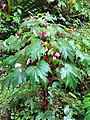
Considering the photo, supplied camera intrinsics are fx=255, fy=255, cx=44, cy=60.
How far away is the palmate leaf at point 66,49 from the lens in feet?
5.78

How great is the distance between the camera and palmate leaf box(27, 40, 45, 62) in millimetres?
1684

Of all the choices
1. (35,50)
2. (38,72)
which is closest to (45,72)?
(38,72)

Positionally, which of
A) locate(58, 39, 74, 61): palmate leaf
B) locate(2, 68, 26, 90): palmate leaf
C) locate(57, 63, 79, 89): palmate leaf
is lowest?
locate(57, 63, 79, 89): palmate leaf

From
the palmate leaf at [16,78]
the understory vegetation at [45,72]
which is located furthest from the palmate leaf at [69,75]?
the palmate leaf at [16,78]

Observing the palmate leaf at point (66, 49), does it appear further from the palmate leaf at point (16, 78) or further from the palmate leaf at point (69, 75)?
the palmate leaf at point (16, 78)

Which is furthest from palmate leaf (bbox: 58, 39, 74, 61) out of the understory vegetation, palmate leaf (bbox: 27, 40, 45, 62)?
palmate leaf (bbox: 27, 40, 45, 62)

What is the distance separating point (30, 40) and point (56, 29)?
22 cm

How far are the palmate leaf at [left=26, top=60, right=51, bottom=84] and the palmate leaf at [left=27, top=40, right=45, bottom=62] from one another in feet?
0.20

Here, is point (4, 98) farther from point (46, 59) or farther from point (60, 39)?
point (60, 39)

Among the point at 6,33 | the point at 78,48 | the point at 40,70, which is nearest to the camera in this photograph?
the point at 40,70

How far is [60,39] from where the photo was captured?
1.83m

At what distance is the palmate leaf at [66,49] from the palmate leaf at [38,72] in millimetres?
147

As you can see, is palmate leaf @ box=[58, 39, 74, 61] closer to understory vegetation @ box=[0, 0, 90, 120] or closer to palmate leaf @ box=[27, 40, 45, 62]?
understory vegetation @ box=[0, 0, 90, 120]

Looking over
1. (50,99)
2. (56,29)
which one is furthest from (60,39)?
(50,99)
